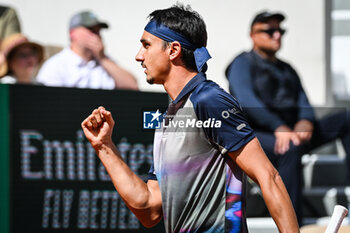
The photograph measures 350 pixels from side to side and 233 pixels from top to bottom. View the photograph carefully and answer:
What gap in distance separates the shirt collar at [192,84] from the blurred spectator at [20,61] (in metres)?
3.33

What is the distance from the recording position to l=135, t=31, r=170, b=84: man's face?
2037mm

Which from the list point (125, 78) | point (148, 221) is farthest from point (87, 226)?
point (148, 221)

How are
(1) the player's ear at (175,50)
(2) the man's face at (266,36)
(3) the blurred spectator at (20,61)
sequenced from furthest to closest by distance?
1. (3) the blurred spectator at (20,61)
2. (2) the man's face at (266,36)
3. (1) the player's ear at (175,50)

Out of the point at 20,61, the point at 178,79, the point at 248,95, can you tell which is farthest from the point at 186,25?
the point at 20,61

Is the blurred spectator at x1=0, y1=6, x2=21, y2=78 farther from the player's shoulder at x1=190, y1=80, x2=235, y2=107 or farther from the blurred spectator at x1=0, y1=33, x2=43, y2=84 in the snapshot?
the player's shoulder at x1=190, y1=80, x2=235, y2=107

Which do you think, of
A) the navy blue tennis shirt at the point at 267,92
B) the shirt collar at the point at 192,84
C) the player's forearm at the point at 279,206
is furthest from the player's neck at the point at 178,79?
the navy blue tennis shirt at the point at 267,92

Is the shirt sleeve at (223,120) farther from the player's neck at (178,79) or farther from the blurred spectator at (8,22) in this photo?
the blurred spectator at (8,22)

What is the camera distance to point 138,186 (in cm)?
215

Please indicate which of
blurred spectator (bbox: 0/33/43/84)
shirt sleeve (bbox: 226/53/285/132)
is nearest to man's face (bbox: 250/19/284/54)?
shirt sleeve (bbox: 226/53/285/132)

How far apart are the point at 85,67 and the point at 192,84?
3034 mm

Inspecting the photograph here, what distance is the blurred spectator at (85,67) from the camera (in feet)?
16.2

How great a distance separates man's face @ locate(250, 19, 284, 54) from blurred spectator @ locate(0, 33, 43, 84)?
1781mm

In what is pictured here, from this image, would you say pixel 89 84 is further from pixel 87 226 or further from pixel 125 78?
pixel 87 226

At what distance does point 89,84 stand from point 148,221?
9.15ft
